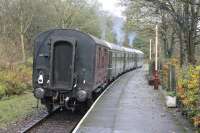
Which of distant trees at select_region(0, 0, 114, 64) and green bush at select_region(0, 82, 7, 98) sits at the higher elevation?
distant trees at select_region(0, 0, 114, 64)

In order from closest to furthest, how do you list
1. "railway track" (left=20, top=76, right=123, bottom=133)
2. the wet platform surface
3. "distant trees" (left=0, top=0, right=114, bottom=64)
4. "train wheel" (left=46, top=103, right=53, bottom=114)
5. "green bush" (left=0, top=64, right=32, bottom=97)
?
1. the wet platform surface
2. "railway track" (left=20, top=76, right=123, bottom=133)
3. "train wheel" (left=46, top=103, right=53, bottom=114)
4. "green bush" (left=0, top=64, right=32, bottom=97)
5. "distant trees" (left=0, top=0, right=114, bottom=64)

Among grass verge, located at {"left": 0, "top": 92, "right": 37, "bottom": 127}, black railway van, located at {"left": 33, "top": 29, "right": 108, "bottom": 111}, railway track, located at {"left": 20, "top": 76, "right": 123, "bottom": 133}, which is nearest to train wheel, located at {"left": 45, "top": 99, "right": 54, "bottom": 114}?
railway track, located at {"left": 20, "top": 76, "right": 123, "bottom": 133}

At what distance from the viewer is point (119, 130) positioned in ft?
44.1

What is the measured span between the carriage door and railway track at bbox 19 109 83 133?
131 centimetres

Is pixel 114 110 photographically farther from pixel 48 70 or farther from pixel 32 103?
pixel 32 103

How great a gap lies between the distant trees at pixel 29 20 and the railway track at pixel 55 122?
1155 cm

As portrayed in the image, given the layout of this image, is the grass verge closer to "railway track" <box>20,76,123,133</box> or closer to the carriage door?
"railway track" <box>20,76,123,133</box>

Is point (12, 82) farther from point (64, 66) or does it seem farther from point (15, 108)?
point (64, 66)

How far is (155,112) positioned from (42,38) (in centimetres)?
510

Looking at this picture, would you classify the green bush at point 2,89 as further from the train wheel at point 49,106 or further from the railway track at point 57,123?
the train wheel at point 49,106

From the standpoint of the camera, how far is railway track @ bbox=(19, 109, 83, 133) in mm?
15209

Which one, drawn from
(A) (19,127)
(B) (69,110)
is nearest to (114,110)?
(B) (69,110)

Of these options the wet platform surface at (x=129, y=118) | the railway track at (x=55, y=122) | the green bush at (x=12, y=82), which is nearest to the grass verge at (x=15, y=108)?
the green bush at (x=12, y=82)

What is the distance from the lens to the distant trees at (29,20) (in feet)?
119
